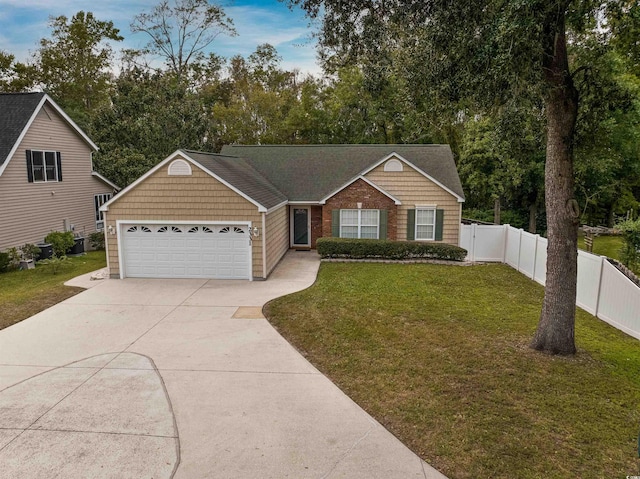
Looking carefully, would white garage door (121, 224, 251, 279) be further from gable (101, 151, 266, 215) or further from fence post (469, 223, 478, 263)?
fence post (469, 223, 478, 263)

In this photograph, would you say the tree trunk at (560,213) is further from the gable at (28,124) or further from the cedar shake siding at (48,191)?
the cedar shake siding at (48,191)

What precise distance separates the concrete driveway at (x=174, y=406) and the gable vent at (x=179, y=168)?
5.45 m

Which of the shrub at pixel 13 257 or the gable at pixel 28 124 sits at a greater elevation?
the gable at pixel 28 124

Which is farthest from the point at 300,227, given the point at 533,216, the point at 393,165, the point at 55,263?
the point at 533,216

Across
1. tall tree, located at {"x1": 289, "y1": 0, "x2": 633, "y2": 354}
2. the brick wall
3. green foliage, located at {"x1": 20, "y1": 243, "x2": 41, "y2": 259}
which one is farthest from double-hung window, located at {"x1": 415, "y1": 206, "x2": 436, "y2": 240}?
green foliage, located at {"x1": 20, "y1": 243, "x2": 41, "y2": 259}

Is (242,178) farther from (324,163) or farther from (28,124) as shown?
(28,124)

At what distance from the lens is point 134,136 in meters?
27.1

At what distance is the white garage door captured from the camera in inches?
610

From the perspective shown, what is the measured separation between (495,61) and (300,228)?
49.3 feet

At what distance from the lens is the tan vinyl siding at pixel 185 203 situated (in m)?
15.2

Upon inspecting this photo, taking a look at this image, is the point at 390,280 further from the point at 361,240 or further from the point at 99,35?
Result: the point at 99,35

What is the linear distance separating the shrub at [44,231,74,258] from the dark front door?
385 inches

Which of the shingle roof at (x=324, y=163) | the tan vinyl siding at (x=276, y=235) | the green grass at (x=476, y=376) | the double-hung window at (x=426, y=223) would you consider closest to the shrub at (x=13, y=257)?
the tan vinyl siding at (x=276, y=235)

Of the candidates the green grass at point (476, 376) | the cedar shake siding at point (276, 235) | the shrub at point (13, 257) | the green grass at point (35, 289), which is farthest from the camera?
the shrub at point (13, 257)
